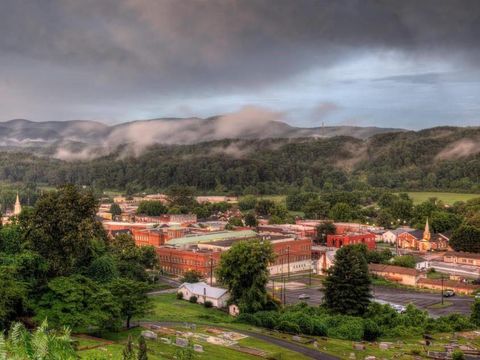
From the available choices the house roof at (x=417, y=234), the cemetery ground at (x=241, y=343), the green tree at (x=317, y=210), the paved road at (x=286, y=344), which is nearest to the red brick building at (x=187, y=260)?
the cemetery ground at (x=241, y=343)

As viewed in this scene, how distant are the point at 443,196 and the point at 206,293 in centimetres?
9415

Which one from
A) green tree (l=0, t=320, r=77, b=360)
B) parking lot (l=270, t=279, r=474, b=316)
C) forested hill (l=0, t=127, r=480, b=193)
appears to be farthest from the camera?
forested hill (l=0, t=127, r=480, b=193)

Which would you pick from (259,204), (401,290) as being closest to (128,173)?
(259,204)

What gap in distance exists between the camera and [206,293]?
44.9 metres

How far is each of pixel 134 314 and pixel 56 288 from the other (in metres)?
5.11

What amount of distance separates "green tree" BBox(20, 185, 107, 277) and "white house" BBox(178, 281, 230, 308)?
14099 millimetres

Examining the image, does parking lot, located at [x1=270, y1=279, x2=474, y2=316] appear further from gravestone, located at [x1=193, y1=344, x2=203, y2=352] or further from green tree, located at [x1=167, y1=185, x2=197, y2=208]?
green tree, located at [x1=167, y1=185, x2=197, y2=208]

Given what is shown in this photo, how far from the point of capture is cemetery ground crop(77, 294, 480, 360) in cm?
2758

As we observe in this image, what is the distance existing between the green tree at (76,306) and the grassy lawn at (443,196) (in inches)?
3773

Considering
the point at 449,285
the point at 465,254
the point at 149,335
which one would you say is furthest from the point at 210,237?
the point at 149,335

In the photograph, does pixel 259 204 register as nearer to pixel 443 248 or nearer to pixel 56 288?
pixel 443 248

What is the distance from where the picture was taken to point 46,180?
176 m

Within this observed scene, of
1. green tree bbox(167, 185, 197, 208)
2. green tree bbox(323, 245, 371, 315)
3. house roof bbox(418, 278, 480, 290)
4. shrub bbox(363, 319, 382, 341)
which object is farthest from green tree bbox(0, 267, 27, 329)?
green tree bbox(167, 185, 197, 208)

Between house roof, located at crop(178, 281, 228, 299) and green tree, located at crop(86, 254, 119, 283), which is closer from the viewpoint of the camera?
green tree, located at crop(86, 254, 119, 283)
